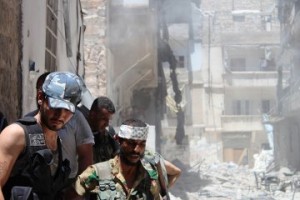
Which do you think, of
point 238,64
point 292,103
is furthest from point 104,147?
point 238,64

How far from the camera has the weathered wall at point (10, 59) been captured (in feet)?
11.7

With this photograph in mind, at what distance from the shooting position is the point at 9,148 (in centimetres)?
215

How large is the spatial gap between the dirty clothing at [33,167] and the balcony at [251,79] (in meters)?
38.6

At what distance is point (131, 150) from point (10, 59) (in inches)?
61.6

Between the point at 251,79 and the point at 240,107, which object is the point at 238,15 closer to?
the point at 251,79

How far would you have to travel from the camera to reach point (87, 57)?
10.0 meters

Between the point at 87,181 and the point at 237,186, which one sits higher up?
the point at 87,181

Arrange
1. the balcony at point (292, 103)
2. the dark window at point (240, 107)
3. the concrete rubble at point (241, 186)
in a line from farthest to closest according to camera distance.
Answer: the dark window at point (240, 107) < the balcony at point (292, 103) < the concrete rubble at point (241, 186)

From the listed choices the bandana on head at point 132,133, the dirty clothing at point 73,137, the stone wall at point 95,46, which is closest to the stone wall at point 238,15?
the stone wall at point 95,46

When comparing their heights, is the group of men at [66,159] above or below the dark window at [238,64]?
above

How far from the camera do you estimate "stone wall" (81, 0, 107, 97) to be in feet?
32.6

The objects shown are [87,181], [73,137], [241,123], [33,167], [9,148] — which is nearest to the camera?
[9,148]

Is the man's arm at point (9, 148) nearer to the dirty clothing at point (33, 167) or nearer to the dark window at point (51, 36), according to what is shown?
the dirty clothing at point (33, 167)

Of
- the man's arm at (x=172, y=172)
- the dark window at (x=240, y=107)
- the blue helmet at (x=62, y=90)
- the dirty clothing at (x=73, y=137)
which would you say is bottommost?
the dark window at (x=240, y=107)
